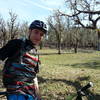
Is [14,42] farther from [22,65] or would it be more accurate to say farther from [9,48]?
[22,65]

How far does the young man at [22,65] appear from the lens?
2.24 metres

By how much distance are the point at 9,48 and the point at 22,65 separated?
0.77 feet

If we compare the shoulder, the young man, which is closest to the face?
the young man

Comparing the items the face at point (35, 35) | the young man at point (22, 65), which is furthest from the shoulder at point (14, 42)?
the face at point (35, 35)

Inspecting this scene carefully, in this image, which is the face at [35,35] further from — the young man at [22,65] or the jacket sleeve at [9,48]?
the jacket sleeve at [9,48]

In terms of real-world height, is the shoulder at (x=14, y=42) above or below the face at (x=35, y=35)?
below

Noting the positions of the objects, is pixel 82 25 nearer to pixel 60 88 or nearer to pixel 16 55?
pixel 60 88

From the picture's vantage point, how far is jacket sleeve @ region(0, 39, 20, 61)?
7.55ft

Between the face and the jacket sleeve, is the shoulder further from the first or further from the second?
the face

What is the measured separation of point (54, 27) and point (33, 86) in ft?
162

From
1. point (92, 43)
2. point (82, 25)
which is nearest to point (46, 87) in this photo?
point (82, 25)

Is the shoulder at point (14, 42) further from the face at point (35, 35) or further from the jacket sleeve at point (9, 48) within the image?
the face at point (35, 35)

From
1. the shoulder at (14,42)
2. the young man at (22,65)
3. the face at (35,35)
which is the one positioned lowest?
the young man at (22,65)

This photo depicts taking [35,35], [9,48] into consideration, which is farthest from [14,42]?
[35,35]
